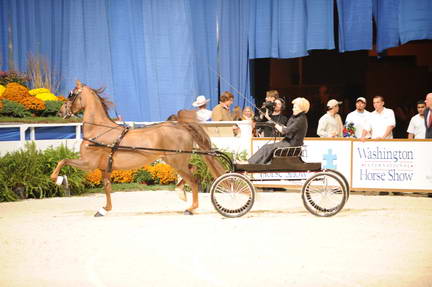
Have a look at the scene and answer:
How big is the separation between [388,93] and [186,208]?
7573mm

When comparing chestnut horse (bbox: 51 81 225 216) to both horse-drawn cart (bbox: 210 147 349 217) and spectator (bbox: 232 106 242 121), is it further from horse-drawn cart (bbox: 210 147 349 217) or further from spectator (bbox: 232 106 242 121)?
spectator (bbox: 232 106 242 121)

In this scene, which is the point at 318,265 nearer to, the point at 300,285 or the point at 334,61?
the point at 300,285

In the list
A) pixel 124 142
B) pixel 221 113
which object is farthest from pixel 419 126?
pixel 124 142

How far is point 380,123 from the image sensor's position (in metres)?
10.9

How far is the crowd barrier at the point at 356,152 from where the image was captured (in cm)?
1049

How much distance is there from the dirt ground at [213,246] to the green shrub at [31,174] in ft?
2.22

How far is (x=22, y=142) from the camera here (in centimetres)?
1080

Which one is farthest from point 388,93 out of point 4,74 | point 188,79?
point 4,74

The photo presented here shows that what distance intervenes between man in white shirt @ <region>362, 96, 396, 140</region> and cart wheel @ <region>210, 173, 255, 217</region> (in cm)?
332

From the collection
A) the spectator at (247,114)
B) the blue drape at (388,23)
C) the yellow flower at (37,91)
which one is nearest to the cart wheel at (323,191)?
the spectator at (247,114)

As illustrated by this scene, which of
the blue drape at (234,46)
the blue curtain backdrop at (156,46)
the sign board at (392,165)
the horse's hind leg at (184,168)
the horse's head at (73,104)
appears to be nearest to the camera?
the horse's hind leg at (184,168)

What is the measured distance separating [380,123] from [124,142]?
458cm

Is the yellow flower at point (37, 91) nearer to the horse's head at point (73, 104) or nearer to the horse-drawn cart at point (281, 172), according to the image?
the horse's head at point (73, 104)

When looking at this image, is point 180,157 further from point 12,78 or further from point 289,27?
point 12,78
